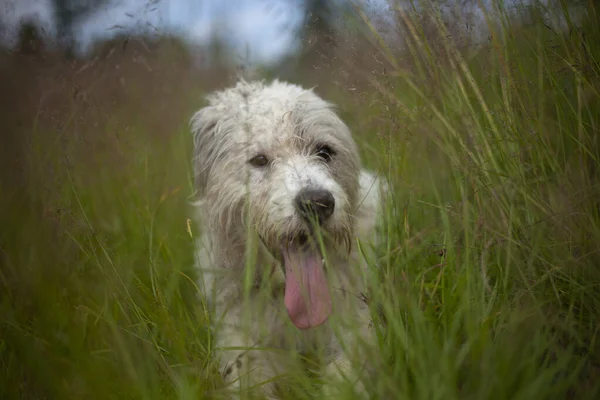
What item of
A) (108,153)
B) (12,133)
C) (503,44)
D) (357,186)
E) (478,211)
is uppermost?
(12,133)

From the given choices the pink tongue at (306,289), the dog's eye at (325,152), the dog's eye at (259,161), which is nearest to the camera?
the pink tongue at (306,289)

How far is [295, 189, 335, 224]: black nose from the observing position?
2225 millimetres

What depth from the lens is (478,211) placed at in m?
2.09

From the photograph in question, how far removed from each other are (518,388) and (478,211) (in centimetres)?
86

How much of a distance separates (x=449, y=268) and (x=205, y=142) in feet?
5.74

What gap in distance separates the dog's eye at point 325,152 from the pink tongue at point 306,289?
2.25 ft

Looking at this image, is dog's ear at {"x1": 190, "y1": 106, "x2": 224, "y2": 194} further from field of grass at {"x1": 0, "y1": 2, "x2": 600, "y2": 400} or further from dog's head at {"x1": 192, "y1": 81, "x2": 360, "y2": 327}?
field of grass at {"x1": 0, "y1": 2, "x2": 600, "y2": 400}

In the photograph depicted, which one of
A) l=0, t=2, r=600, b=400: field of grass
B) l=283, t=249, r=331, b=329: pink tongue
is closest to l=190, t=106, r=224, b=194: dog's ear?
l=0, t=2, r=600, b=400: field of grass

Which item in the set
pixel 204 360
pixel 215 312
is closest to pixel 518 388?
pixel 204 360

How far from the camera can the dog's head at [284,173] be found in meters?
2.29

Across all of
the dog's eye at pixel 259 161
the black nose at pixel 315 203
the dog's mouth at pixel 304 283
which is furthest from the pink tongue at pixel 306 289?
the dog's eye at pixel 259 161

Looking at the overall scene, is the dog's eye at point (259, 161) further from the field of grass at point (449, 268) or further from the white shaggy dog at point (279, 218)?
the field of grass at point (449, 268)

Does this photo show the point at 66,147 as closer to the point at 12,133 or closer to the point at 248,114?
the point at 12,133

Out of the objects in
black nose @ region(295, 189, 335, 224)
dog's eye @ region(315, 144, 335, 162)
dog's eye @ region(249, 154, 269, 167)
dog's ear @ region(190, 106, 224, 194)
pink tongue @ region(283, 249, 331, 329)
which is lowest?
pink tongue @ region(283, 249, 331, 329)
